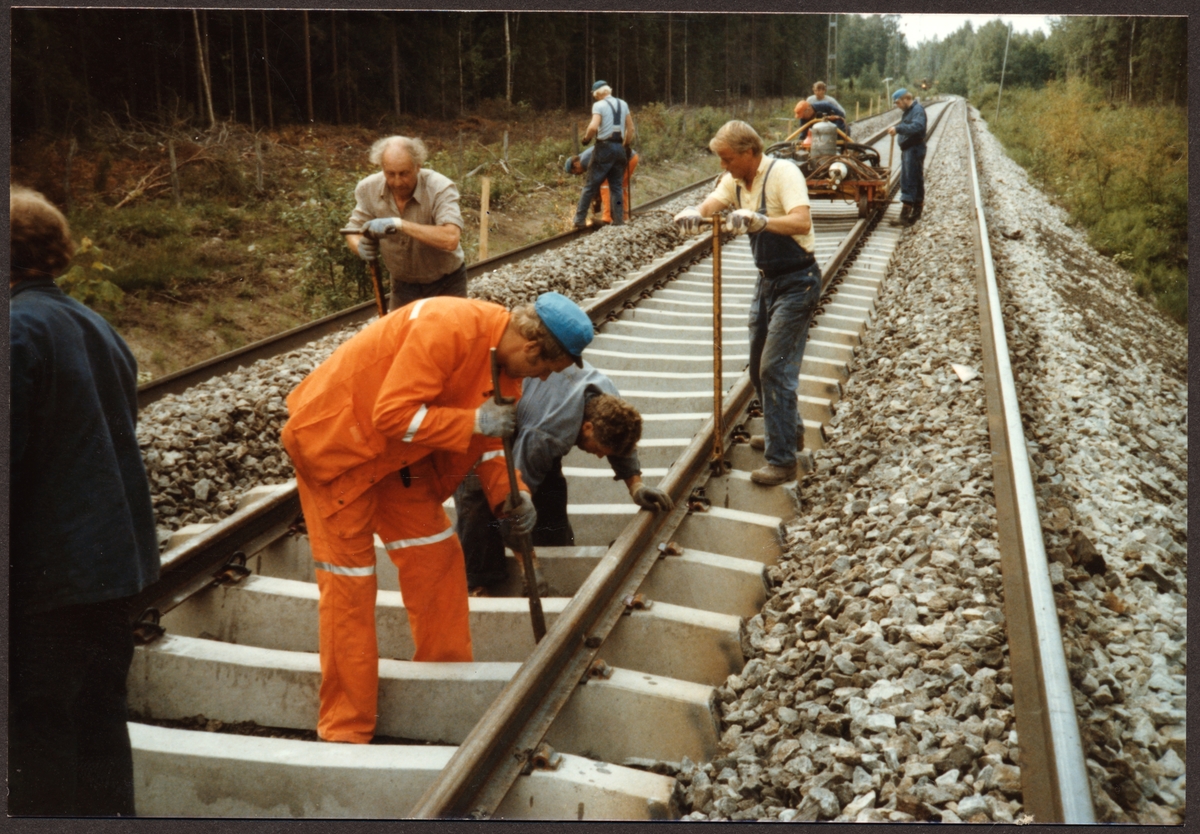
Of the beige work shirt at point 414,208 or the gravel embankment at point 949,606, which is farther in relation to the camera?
the beige work shirt at point 414,208

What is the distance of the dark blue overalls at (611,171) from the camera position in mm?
9141

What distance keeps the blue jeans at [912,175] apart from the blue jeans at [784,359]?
7858 millimetres

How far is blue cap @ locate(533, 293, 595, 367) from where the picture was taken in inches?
117

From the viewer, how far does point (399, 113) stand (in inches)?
324

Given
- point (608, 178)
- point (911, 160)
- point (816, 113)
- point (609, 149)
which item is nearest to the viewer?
point (609, 149)

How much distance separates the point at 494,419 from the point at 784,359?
220 cm

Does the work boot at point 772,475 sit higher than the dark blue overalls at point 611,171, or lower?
lower

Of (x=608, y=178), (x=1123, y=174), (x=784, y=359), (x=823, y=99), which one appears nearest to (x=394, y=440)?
(x=784, y=359)

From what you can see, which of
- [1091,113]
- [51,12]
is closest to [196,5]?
[51,12]

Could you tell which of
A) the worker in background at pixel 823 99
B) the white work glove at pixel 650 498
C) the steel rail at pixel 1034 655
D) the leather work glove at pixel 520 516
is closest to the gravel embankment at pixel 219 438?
the leather work glove at pixel 520 516

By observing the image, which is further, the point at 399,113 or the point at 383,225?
the point at 399,113

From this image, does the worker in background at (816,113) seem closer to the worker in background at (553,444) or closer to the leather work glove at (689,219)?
the leather work glove at (689,219)

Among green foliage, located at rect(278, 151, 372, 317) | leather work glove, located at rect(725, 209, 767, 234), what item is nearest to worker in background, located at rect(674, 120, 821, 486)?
leather work glove, located at rect(725, 209, 767, 234)

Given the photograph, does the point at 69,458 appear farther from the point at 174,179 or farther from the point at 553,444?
the point at 174,179
